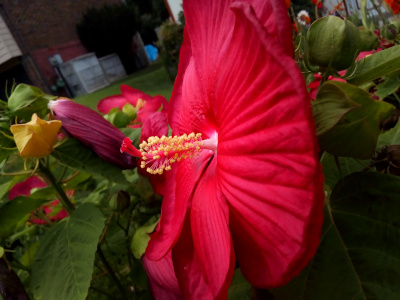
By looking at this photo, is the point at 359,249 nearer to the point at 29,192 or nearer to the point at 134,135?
the point at 134,135

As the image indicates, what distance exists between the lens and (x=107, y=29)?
11.4 meters

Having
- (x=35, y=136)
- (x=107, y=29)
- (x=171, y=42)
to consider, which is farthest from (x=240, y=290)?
(x=107, y=29)

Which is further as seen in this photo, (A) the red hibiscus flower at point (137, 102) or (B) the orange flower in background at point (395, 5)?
(A) the red hibiscus flower at point (137, 102)

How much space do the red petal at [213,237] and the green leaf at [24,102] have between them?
1.03 feet

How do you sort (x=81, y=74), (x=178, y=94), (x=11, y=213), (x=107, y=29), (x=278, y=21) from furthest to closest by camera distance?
(x=107, y=29) < (x=81, y=74) < (x=11, y=213) < (x=178, y=94) < (x=278, y=21)

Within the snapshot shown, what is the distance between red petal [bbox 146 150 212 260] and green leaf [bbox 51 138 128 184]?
0.13m

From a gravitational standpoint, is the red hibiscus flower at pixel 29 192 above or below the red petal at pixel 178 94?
below

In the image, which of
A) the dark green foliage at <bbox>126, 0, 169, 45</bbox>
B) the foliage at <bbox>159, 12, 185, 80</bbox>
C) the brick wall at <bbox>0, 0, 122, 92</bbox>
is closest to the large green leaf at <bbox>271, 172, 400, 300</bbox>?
the foliage at <bbox>159, 12, 185, 80</bbox>

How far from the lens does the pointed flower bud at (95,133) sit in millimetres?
474

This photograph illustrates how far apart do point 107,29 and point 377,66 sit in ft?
39.7

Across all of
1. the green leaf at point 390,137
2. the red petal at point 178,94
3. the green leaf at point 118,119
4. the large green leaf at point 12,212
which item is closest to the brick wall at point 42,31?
the green leaf at point 118,119

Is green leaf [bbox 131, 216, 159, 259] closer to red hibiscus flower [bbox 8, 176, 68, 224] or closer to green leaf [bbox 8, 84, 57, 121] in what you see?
green leaf [bbox 8, 84, 57, 121]

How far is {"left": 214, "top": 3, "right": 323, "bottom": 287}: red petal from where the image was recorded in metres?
0.20

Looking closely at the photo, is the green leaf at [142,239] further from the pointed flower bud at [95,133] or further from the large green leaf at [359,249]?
the large green leaf at [359,249]
